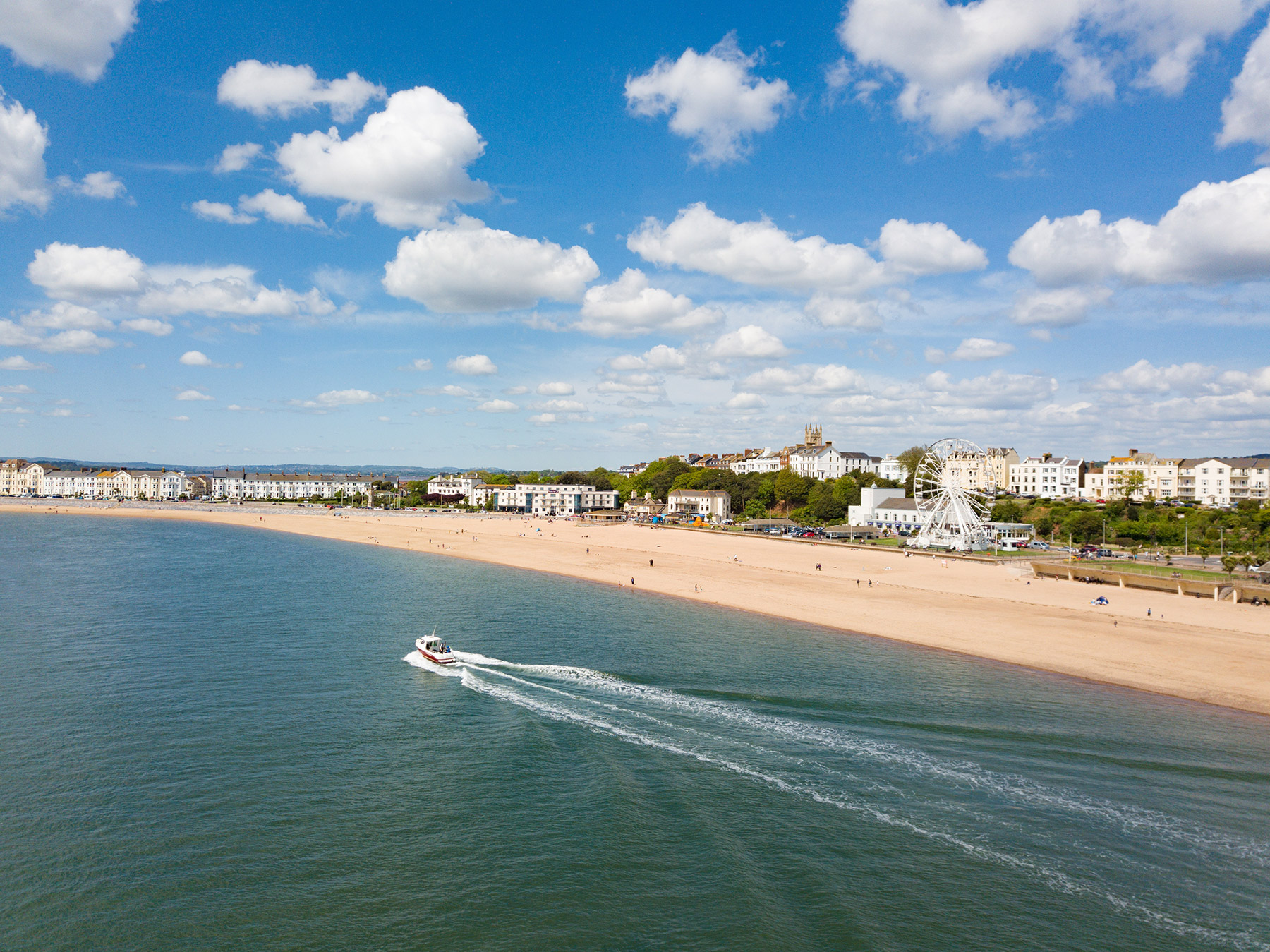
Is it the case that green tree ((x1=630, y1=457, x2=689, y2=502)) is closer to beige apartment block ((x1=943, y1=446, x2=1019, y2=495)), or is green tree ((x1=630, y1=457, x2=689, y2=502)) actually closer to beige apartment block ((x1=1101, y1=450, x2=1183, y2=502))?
beige apartment block ((x1=943, y1=446, x2=1019, y2=495))

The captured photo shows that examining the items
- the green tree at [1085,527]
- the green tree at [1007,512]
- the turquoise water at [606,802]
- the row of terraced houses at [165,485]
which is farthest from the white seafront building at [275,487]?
the turquoise water at [606,802]

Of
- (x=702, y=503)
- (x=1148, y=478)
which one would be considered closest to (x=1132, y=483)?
(x=1148, y=478)

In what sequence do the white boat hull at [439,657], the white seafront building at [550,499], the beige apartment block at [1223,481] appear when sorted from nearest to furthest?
the white boat hull at [439,657] < the beige apartment block at [1223,481] < the white seafront building at [550,499]

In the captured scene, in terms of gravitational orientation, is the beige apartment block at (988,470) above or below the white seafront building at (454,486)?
above

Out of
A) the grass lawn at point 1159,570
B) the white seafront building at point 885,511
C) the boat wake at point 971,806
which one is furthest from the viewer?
the white seafront building at point 885,511

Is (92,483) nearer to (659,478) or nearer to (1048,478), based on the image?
(659,478)

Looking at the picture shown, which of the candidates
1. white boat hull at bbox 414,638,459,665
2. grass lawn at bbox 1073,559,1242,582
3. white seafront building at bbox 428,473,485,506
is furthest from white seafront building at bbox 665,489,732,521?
white boat hull at bbox 414,638,459,665

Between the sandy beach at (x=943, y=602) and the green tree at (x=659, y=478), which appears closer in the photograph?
the sandy beach at (x=943, y=602)

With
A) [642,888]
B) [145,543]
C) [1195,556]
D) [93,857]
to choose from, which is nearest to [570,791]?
[642,888]

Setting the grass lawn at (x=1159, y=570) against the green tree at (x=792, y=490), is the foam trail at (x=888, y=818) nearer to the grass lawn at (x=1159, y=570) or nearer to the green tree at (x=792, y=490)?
the grass lawn at (x=1159, y=570)
